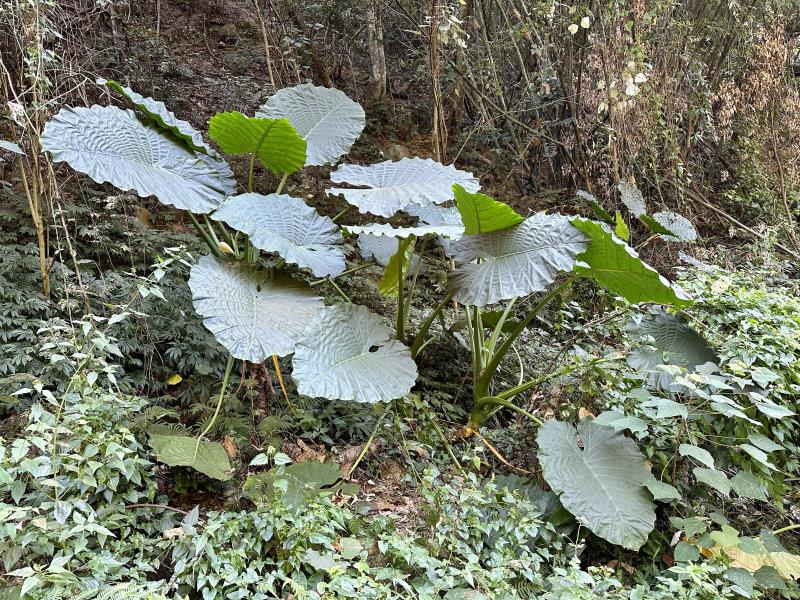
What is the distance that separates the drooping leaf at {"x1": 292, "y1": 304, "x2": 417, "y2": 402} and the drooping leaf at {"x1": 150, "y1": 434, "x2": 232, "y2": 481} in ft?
1.11

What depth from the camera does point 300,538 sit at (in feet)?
5.10

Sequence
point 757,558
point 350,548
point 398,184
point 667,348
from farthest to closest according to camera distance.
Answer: point 398,184 < point 667,348 < point 757,558 < point 350,548

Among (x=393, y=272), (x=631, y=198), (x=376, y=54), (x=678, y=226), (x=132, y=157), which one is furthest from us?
(x=376, y=54)

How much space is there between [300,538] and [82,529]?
53 cm

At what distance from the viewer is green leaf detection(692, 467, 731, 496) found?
1735 millimetres

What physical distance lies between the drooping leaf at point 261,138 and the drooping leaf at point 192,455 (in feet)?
3.99

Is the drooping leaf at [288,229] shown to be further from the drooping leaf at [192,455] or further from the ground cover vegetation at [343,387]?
the drooping leaf at [192,455]

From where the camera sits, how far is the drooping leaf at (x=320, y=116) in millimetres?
2764

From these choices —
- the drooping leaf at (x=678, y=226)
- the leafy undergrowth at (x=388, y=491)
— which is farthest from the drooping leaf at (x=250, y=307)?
the drooping leaf at (x=678, y=226)

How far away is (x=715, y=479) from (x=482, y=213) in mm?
1153

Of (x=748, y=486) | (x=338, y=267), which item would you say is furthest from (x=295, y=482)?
(x=748, y=486)

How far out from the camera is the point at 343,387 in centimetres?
190

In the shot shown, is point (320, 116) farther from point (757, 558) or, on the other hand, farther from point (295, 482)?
point (757, 558)

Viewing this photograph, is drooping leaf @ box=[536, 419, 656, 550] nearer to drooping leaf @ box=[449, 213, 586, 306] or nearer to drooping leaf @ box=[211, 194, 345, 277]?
drooping leaf @ box=[449, 213, 586, 306]
